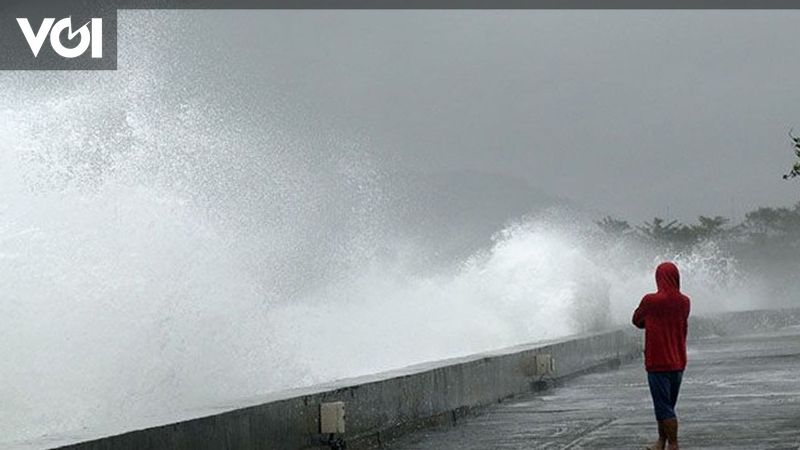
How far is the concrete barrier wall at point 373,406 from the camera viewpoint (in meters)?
11.7

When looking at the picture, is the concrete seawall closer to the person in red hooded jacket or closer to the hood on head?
the person in red hooded jacket

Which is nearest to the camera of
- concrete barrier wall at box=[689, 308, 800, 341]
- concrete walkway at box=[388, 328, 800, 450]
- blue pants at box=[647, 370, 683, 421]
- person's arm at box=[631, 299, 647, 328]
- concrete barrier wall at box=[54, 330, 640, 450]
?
concrete barrier wall at box=[54, 330, 640, 450]

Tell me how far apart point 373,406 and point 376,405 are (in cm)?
10

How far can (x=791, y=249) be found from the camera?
467ft

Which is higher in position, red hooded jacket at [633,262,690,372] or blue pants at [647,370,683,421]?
red hooded jacket at [633,262,690,372]

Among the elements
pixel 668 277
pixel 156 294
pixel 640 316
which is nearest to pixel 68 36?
pixel 156 294

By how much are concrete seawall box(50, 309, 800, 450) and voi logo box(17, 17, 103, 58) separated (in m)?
17.0

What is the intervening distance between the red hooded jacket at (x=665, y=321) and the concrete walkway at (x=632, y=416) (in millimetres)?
826

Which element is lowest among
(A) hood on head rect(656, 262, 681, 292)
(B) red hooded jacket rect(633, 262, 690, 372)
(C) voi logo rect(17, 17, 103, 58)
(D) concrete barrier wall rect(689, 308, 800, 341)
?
(B) red hooded jacket rect(633, 262, 690, 372)

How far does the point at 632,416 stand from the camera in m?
17.5

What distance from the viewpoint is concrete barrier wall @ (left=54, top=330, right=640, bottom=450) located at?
11688 millimetres

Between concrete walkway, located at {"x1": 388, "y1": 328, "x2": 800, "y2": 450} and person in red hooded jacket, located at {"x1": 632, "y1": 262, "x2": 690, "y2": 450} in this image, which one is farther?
concrete walkway, located at {"x1": 388, "y1": 328, "x2": 800, "y2": 450}

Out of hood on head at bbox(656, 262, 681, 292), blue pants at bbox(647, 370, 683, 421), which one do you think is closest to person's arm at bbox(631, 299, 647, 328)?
hood on head at bbox(656, 262, 681, 292)

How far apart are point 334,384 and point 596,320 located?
87.0 ft
